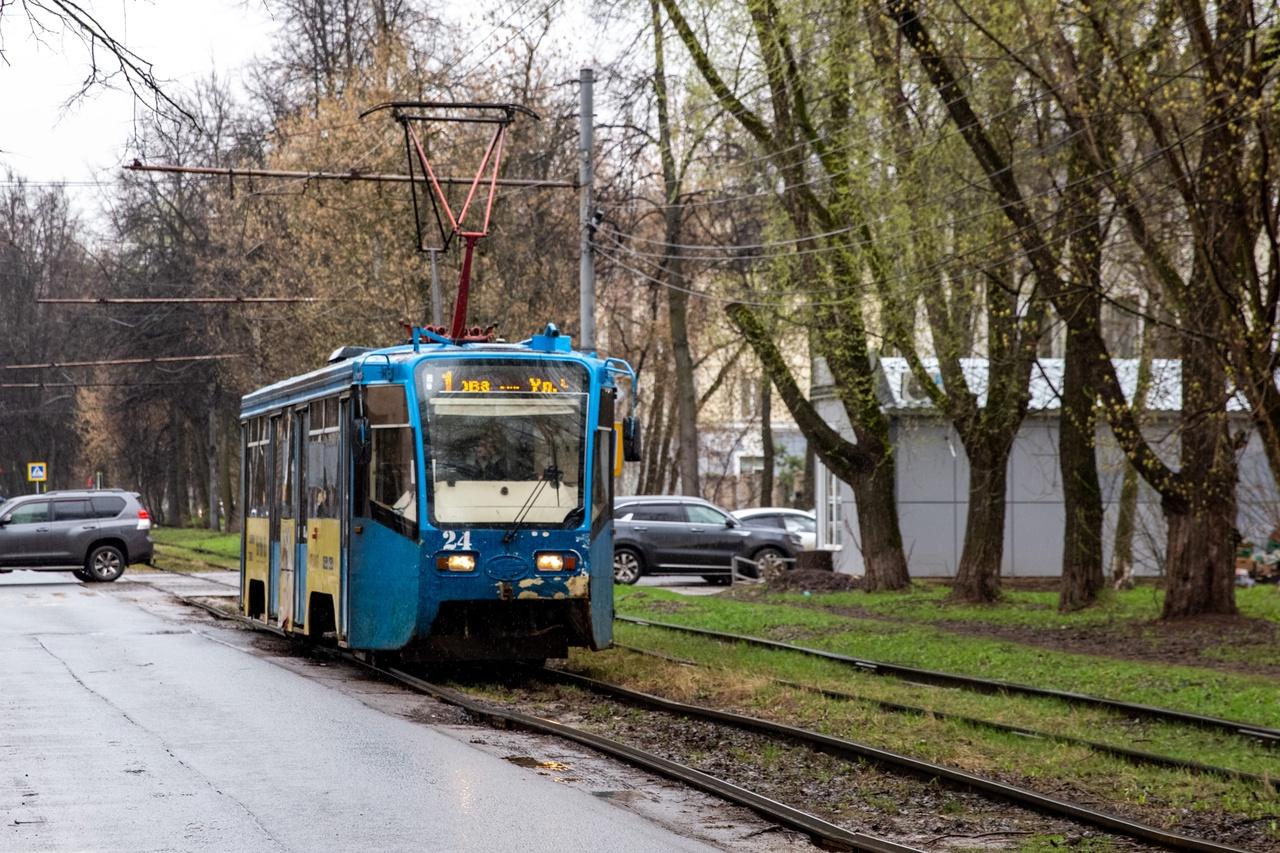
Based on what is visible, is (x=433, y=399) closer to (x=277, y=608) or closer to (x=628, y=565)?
(x=277, y=608)

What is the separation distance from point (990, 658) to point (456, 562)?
646cm

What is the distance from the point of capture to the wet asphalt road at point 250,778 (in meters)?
8.73

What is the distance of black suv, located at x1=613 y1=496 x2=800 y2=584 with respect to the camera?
35375 millimetres

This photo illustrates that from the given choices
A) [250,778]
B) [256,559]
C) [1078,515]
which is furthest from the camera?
[1078,515]

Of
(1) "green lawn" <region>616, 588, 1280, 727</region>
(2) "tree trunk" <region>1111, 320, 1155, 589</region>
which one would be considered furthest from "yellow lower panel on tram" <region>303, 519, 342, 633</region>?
(2) "tree trunk" <region>1111, 320, 1155, 589</region>

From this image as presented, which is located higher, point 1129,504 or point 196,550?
point 1129,504

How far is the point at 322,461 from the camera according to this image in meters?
17.7

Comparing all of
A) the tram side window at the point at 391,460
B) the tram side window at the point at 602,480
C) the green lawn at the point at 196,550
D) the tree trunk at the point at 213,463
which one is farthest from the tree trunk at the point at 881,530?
the tree trunk at the point at 213,463

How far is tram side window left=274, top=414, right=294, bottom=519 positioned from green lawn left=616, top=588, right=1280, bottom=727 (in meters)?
6.14

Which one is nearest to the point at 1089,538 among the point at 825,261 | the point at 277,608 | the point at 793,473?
the point at 825,261

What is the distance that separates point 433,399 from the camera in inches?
631

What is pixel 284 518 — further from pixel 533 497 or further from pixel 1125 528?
pixel 1125 528

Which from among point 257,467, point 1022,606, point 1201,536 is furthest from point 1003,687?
point 1022,606

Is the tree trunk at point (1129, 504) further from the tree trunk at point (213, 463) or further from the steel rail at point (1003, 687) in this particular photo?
the tree trunk at point (213, 463)
